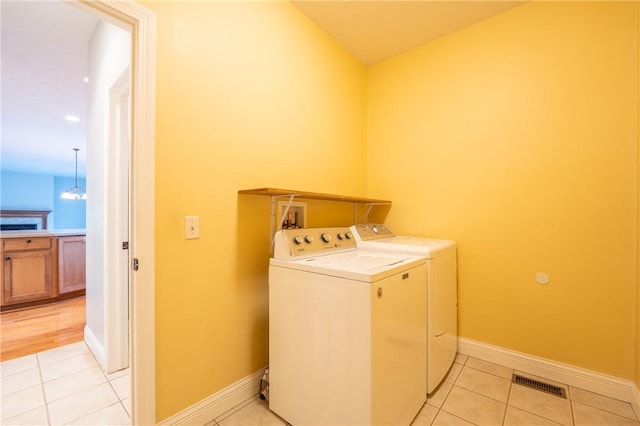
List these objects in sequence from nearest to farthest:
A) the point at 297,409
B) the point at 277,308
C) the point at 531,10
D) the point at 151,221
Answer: the point at 151,221
the point at 297,409
the point at 277,308
the point at 531,10

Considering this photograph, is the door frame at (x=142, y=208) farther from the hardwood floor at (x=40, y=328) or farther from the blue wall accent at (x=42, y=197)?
the blue wall accent at (x=42, y=197)

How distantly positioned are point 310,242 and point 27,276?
3734mm

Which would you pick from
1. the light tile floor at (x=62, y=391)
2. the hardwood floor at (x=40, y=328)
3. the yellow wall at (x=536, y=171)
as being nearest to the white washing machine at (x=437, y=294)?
the yellow wall at (x=536, y=171)

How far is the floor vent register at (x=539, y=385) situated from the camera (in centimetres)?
166

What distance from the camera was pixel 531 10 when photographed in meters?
1.87

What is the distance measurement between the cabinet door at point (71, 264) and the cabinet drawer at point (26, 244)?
0.12 metres

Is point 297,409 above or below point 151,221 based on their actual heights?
below

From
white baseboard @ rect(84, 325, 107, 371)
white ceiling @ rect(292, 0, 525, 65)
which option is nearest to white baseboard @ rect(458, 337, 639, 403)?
white ceiling @ rect(292, 0, 525, 65)

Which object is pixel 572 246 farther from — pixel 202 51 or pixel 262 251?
pixel 202 51

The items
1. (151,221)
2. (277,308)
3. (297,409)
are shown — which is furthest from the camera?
(277,308)

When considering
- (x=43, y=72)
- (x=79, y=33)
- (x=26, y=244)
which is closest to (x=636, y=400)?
(x=79, y=33)

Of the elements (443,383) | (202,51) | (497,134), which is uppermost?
(202,51)

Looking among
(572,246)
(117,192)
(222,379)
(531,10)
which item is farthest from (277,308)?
(531,10)

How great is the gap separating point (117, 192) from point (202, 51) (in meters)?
1.14
